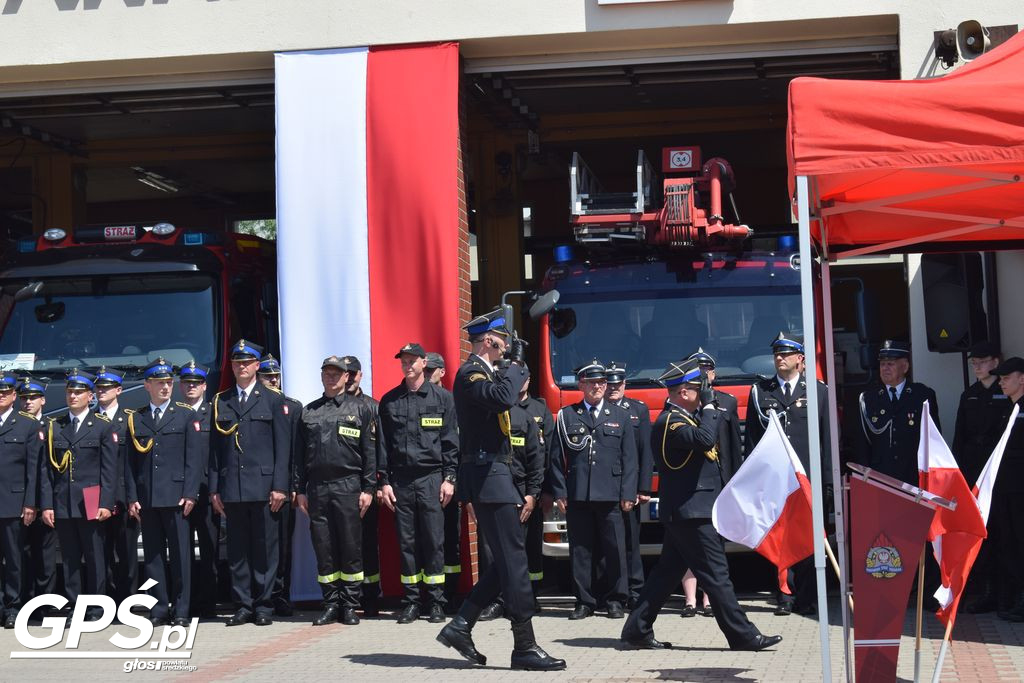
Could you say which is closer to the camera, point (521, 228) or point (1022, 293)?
point (1022, 293)

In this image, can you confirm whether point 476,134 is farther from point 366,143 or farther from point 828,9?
point 828,9

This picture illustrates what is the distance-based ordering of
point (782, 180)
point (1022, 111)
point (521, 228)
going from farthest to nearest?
1. point (782, 180)
2. point (521, 228)
3. point (1022, 111)

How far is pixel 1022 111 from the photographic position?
19.2 feet

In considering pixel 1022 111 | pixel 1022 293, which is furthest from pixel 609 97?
pixel 1022 111

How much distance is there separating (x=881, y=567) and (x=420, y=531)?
170 inches

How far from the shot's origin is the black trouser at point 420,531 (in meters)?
9.67

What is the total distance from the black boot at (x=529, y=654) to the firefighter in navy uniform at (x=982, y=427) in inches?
126

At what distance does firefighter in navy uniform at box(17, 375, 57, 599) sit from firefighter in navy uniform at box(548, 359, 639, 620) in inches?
151

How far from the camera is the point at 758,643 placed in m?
7.89

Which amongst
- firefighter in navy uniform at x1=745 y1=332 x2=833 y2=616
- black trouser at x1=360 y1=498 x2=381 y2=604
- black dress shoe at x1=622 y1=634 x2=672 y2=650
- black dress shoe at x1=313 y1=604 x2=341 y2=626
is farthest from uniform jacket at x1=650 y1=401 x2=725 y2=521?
black dress shoe at x1=313 y1=604 x2=341 y2=626

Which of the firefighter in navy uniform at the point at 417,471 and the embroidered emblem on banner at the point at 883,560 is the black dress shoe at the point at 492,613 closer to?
the firefighter in navy uniform at the point at 417,471

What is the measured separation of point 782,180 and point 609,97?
362 cm

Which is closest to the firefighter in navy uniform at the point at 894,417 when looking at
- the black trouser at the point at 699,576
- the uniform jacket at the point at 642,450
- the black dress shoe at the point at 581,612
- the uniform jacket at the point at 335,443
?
the uniform jacket at the point at 642,450

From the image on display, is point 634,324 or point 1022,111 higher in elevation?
point 1022,111
